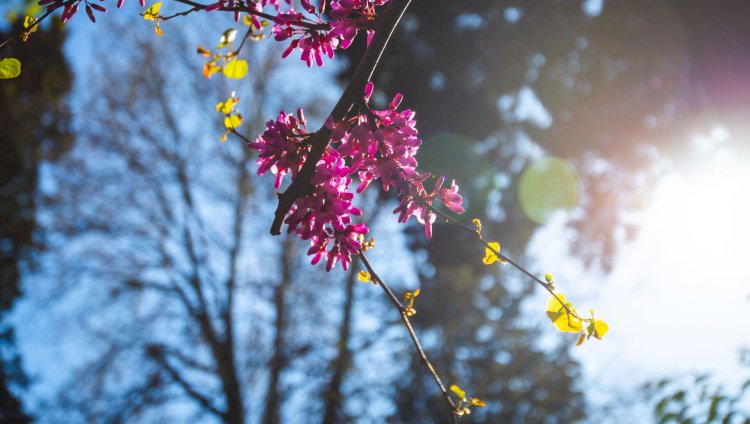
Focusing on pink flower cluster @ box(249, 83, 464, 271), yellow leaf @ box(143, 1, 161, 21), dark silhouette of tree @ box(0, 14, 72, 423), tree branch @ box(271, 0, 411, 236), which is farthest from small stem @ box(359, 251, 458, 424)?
dark silhouette of tree @ box(0, 14, 72, 423)

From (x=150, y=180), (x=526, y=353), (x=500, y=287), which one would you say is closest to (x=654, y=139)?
(x=500, y=287)

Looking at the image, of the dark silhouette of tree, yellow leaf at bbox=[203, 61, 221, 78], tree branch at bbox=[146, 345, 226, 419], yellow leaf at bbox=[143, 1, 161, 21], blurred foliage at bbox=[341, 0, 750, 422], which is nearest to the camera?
yellow leaf at bbox=[143, 1, 161, 21]

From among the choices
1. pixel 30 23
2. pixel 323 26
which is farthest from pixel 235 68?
pixel 30 23

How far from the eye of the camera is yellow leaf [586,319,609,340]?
3.65 ft

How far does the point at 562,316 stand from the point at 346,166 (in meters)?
0.62

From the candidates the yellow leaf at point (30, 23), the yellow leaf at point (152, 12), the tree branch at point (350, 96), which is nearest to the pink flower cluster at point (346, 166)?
the tree branch at point (350, 96)

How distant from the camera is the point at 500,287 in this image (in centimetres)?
732

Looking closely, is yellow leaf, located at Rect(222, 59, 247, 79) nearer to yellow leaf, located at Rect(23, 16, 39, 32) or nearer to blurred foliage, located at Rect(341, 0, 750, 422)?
yellow leaf, located at Rect(23, 16, 39, 32)

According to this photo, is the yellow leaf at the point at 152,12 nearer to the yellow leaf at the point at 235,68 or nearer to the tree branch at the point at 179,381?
the yellow leaf at the point at 235,68

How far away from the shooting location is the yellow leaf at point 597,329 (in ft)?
3.65

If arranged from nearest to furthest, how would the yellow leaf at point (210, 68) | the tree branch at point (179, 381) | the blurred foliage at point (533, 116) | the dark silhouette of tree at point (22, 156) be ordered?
the yellow leaf at point (210, 68) < the blurred foliage at point (533, 116) < the tree branch at point (179, 381) < the dark silhouette of tree at point (22, 156)

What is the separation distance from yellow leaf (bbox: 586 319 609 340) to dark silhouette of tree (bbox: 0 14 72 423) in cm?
964

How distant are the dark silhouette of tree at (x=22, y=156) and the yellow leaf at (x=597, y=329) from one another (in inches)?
380

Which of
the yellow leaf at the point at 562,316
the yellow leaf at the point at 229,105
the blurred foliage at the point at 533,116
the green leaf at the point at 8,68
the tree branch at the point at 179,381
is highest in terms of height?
the blurred foliage at the point at 533,116
